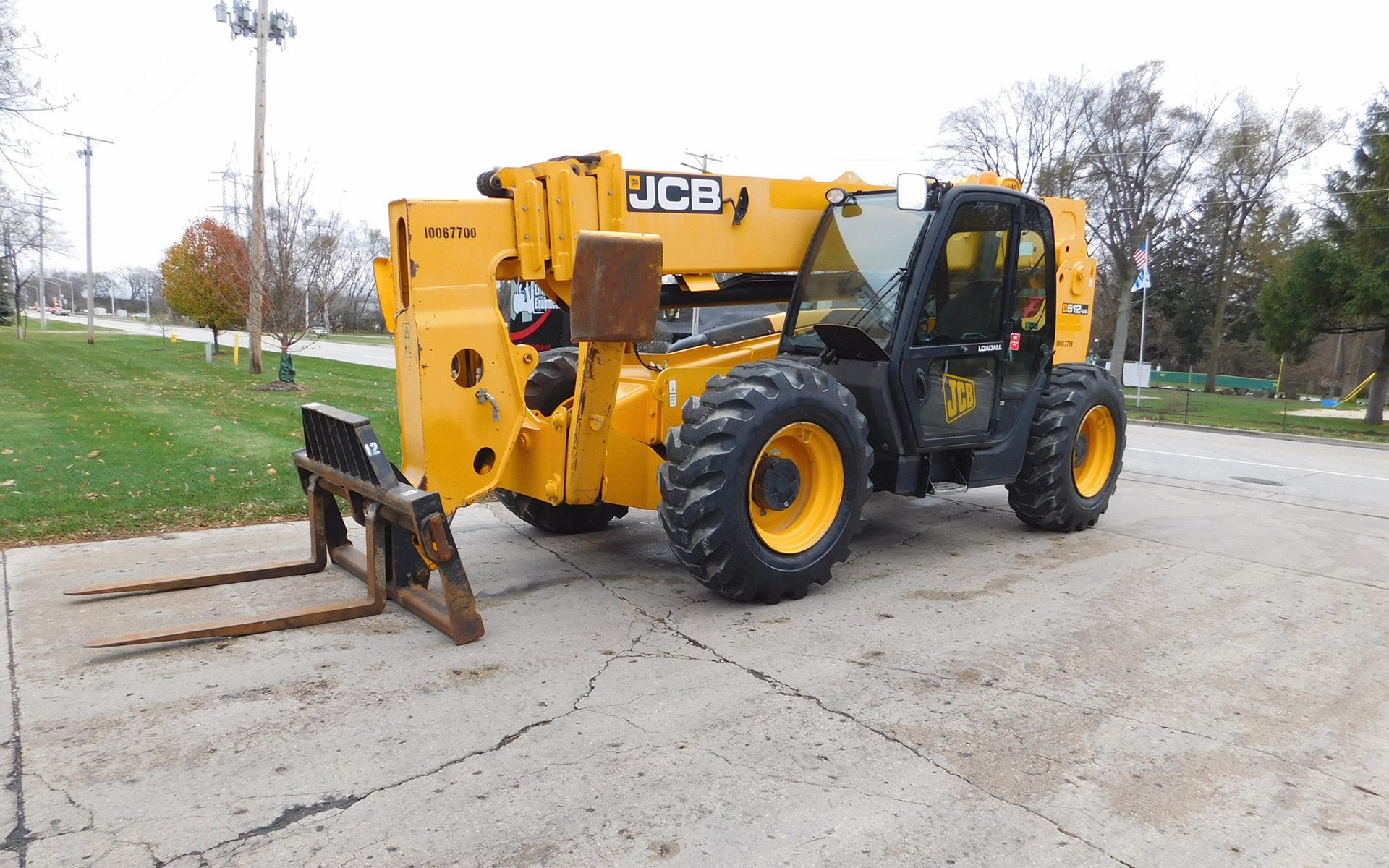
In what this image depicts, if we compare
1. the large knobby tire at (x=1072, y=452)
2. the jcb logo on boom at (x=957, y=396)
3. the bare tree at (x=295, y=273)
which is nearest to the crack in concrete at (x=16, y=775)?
the jcb logo on boom at (x=957, y=396)

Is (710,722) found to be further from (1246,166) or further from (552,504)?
(1246,166)

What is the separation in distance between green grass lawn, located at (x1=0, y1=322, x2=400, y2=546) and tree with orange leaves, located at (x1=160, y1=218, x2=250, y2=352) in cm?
331

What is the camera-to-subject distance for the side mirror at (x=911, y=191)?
17.6 ft

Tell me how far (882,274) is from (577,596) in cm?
284

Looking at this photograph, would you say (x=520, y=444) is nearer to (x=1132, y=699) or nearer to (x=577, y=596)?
(x=577, y=596)

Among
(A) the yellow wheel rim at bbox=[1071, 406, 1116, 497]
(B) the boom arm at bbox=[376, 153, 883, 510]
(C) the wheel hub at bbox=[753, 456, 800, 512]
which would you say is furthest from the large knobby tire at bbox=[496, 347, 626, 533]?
(A) the yellow wheel rim at bbox=[1071, 406, 1116, 497]

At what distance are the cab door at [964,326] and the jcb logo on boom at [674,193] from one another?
4.76 ft

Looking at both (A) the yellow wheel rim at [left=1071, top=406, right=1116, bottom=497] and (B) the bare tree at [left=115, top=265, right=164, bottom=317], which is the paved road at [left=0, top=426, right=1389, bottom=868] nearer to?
(A) the yellow wheel rim at [left=1071, top=406, right=1116, bottom=497]

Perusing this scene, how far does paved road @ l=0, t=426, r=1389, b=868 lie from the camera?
293 cm

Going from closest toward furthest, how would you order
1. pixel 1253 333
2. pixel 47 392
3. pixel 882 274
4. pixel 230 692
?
1. pixel 230 692
2. pixel 882 274
3. pixel 47 392
4. pixel 1253 333

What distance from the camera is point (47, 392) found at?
15734 millimetres

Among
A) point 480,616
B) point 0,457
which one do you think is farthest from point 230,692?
point 0,457

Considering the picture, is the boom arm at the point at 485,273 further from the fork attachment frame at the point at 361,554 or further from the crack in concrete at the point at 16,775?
the crack in concrete at the point at 16,775

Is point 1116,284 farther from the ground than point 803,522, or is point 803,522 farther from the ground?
point 1116,284
